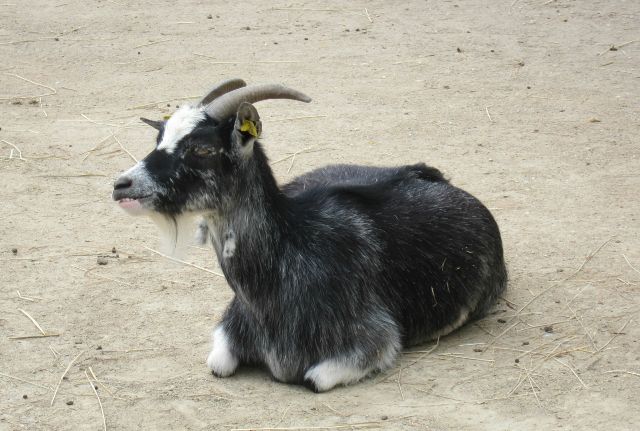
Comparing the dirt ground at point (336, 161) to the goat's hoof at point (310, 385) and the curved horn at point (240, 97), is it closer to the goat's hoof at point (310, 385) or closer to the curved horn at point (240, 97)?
the goat's hoof at point (310, 385)

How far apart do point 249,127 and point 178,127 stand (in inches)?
13.4

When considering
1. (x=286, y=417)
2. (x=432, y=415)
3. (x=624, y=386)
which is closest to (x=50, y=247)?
(x=286, y=417)

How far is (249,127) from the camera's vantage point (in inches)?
209

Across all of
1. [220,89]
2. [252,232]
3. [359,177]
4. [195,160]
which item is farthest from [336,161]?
[195,160]

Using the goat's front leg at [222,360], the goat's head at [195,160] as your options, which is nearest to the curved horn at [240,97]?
the goat's head at [195,160]

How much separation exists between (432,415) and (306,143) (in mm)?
4138

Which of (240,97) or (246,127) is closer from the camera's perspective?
(246,127)

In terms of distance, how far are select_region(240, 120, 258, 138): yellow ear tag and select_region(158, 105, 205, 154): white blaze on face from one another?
0.71 feet

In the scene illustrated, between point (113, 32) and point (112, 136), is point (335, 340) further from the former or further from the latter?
point (113, 32)

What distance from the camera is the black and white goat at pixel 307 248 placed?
5348 mm

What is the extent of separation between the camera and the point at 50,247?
714 cm

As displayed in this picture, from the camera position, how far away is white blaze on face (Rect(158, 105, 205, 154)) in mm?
5336

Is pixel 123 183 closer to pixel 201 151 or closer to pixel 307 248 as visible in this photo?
pixel 201 151

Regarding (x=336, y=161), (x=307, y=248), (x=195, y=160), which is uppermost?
(x=195, y=160)
